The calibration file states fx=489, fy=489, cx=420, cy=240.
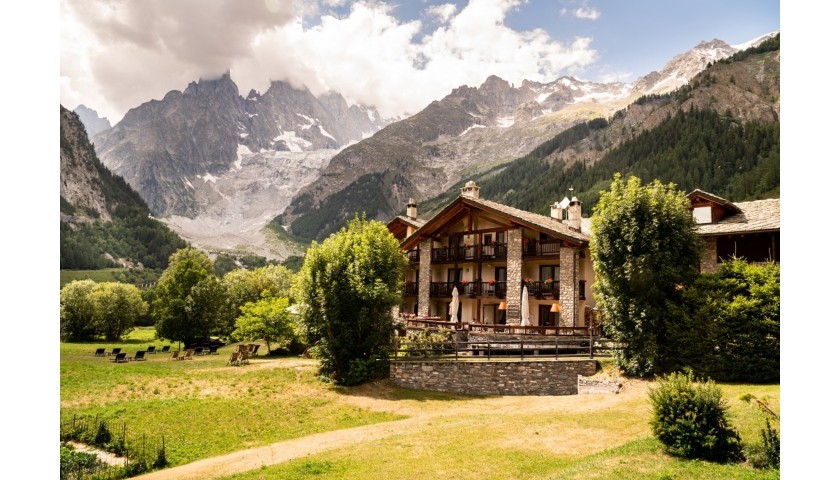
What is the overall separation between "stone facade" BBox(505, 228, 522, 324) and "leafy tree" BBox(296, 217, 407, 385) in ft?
37.1

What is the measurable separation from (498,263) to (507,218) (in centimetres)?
455

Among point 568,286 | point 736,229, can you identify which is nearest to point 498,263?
point 568,286

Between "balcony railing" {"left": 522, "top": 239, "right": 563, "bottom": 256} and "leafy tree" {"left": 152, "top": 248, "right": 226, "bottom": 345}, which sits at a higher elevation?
"balcony railing" {"left": 522, "top": 239, "right": 563, "bottom": 256}

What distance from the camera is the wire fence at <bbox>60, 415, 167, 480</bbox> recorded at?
14.8 m

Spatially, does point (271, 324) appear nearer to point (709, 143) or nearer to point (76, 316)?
point (76, 316)

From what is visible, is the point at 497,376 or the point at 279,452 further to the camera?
the point at 497,376

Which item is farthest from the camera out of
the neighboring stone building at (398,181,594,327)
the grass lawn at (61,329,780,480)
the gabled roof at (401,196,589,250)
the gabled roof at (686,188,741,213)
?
the neighboring stone building at (398,181,594,327)

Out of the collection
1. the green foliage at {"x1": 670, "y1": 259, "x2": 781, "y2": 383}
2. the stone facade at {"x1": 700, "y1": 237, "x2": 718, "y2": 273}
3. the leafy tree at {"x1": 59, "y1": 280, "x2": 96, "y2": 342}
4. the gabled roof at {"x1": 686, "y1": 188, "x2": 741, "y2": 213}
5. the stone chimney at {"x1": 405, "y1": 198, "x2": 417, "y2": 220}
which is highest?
the stone chimney at {"x1": 405, "y1": 198, "x2": 417, "y2": 220}

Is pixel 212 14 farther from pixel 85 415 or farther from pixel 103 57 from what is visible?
pixel 85 415

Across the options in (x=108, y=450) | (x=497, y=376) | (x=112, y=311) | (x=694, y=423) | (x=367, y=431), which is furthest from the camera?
(x=112, y=311)

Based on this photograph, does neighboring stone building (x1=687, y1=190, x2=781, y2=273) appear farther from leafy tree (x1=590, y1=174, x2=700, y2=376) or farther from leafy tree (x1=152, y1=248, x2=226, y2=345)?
leafy tree (x1=152, y1=248, x2=226, y2=345)

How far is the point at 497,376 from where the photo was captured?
80.7 feet

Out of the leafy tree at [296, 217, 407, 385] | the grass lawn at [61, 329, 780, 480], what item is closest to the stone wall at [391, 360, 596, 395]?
the grass lawn at [61, 329, 780, 480]

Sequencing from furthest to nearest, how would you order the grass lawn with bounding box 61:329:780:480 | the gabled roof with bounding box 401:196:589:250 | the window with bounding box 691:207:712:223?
1. the gabled roof with bounding box 401:196:589:250
2. the window with bounding box 691:207:712:223
3. the grass lawn with bounding box 61:329:780:480
